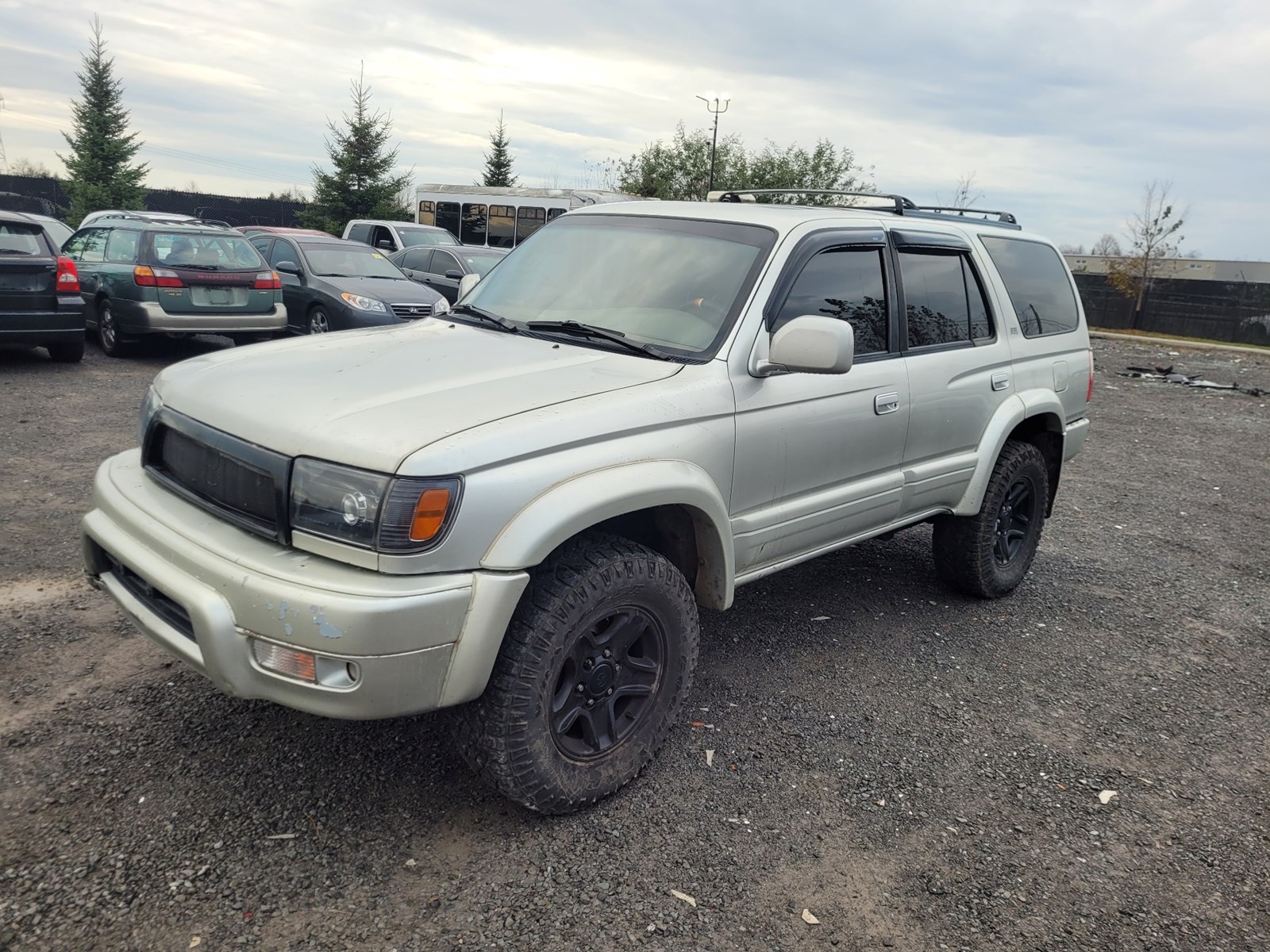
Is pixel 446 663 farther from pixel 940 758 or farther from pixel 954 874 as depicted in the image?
pixel 940 758

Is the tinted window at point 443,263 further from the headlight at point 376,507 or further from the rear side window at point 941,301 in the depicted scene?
the headlight at point 376,507

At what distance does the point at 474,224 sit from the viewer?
2756cm

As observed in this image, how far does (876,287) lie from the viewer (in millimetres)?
4020

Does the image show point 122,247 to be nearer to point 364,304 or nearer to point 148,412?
point 364,304

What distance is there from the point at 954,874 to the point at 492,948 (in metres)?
1.38

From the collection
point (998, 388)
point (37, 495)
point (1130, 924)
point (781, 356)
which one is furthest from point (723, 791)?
point (37, 495)

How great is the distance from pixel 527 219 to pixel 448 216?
341 cm

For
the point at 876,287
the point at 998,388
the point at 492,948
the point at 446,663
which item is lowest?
the point at 492,948

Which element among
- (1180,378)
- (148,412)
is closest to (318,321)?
(148,412)

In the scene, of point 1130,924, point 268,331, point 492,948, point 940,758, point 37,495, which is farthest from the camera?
point 268,331

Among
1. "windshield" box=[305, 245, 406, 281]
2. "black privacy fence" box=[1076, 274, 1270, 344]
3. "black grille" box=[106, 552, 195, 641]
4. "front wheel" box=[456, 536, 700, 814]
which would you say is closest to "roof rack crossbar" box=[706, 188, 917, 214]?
"front wheel" box=[456, 536, 700, 814]

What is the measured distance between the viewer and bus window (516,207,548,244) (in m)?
25.8

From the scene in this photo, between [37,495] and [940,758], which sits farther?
[37,495]

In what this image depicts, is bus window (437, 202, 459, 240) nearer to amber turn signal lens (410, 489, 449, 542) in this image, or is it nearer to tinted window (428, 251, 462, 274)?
tinted window (428, 251, 462, 274)
